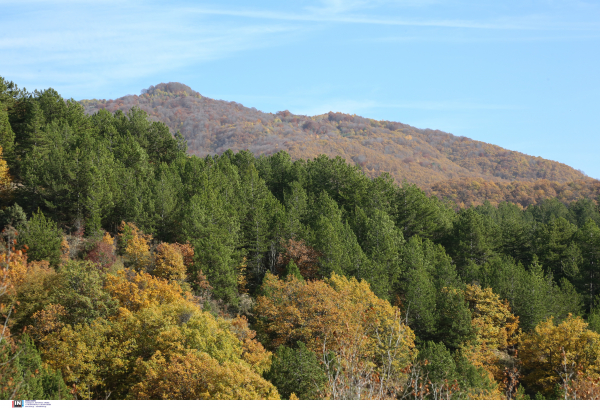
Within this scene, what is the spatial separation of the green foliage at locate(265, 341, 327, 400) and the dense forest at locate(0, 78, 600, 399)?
144 millimetres

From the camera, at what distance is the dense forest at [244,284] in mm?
30719

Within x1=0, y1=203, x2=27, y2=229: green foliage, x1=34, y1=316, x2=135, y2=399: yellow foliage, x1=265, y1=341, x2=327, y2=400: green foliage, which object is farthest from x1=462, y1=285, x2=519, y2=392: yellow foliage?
x1=0, y1=203, x2=27, y2=229: green foliage

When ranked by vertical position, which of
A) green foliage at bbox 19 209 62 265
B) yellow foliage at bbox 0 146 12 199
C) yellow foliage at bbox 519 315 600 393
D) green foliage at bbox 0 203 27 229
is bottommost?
yellow foliage at bbox 519 315 600 393

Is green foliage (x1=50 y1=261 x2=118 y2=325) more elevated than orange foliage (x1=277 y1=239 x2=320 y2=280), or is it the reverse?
orange foliage (x1=277 y1=239 x2=320 y2=280)

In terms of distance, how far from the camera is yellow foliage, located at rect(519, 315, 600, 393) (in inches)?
1731

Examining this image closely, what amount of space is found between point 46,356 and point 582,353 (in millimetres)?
47478

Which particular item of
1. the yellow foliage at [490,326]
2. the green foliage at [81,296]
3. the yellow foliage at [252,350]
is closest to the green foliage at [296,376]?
the yellow foliage at [252,350]

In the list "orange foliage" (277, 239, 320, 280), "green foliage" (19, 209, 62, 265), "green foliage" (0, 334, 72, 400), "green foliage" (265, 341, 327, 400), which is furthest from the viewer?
"orange foliage" (277, 239, 320, 280)

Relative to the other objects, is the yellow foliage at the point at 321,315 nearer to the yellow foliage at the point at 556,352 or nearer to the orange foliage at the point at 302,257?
the orange foliage at the point at 302,257

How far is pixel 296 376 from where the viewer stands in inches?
1156

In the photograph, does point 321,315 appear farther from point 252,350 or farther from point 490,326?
point 490,326

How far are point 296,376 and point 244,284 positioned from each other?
25195 mm

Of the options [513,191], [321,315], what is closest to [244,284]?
[321,315]

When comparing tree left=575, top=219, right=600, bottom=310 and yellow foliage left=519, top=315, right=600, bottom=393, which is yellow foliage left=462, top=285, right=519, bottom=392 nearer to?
yellow foliage left=519, top=315, right=600, bottom=393
